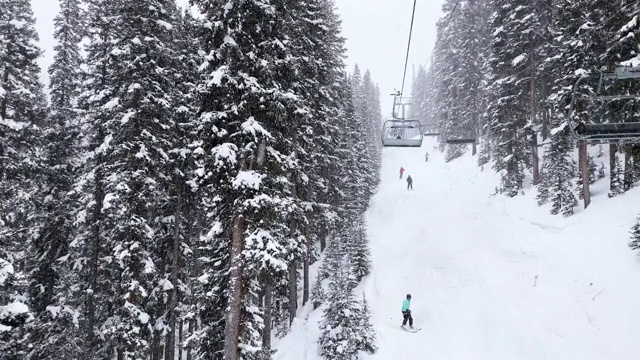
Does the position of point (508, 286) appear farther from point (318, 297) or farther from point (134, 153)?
point (134, 153)

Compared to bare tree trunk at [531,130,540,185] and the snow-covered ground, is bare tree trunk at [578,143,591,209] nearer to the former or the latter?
the snow-covered ground

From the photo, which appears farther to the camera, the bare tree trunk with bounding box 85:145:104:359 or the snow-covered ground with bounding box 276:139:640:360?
the bare tree trunk with bounding box 85:145:104:359

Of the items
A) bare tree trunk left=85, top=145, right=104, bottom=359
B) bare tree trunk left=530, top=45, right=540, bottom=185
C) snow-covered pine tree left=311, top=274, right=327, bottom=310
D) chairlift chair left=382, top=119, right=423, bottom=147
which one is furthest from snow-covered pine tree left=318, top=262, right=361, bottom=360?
bare tree trunk left=530, top=45, right=540, bottom=185

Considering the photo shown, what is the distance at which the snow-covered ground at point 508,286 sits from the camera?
14594 mm

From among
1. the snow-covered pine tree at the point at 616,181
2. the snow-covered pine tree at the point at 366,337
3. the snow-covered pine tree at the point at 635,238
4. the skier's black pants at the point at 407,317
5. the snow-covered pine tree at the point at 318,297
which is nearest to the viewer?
the snow-covered pine tree at the point at 635,238

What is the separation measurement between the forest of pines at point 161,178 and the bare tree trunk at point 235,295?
0.14 ft

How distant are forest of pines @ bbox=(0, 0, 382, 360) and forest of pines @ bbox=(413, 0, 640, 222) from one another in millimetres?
7423

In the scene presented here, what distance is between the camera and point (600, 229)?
18.1 m

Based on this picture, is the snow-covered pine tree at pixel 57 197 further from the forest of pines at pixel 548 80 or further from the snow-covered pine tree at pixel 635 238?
the snow-covered pine tree at pixel 635 238

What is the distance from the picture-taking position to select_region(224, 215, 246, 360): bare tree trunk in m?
11.3

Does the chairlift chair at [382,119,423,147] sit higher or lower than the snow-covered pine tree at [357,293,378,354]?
higher

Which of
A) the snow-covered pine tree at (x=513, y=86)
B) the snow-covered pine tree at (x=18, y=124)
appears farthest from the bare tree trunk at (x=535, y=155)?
the snow-covered pine tree at (x=18, y=124)

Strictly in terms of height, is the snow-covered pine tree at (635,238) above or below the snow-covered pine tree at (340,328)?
above

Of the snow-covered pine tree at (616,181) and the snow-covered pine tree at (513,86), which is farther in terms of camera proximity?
the snow-covered pine tree at (513,86)
